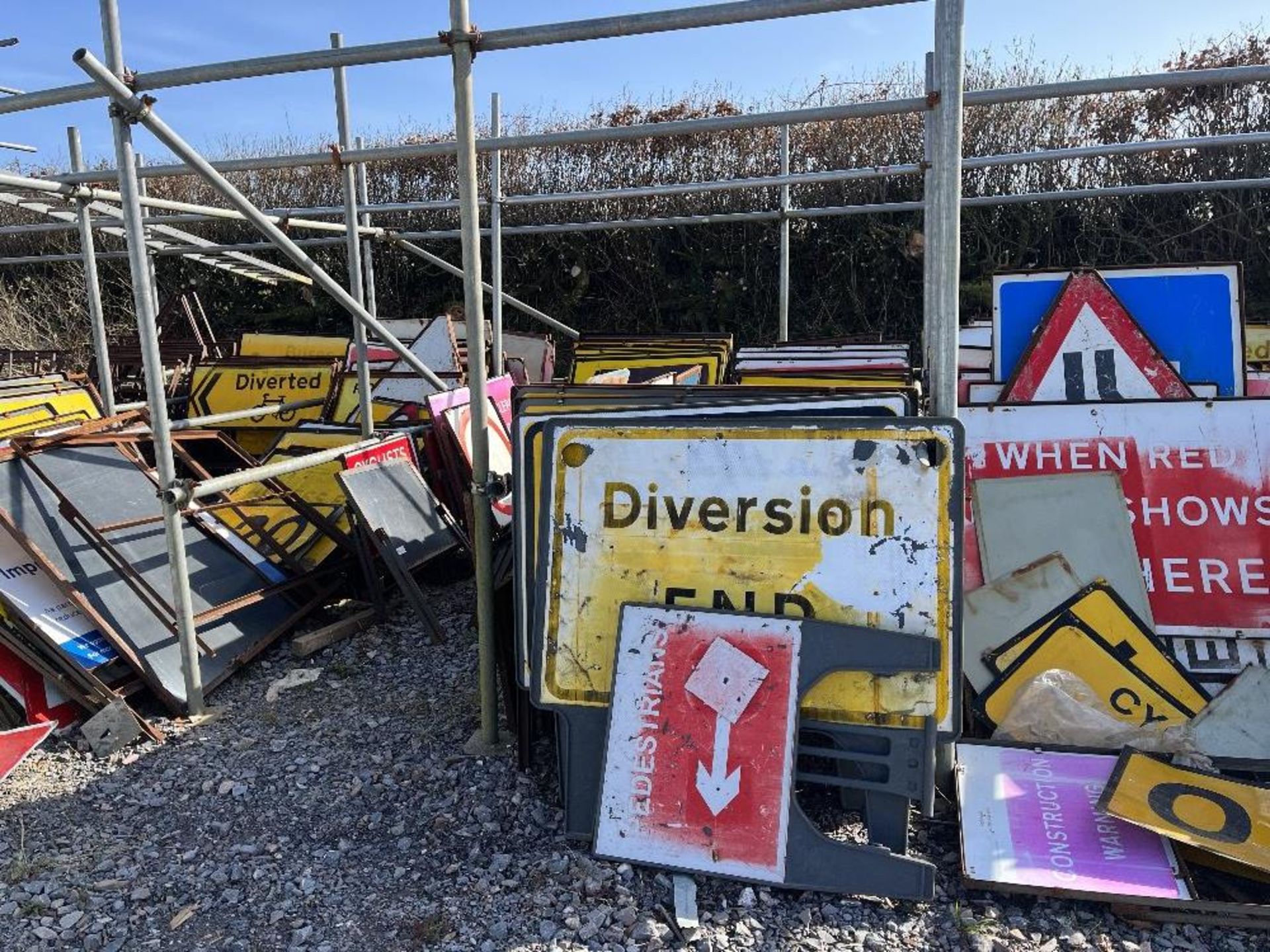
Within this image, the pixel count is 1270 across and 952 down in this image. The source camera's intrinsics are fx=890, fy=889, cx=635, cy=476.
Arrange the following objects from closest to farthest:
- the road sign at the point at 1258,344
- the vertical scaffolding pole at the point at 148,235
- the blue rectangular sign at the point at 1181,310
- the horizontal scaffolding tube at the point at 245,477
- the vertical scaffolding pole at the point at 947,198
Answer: the vertical scaffolding pole at the point at 947,198 → the horizontal scaffolding tube at the point at 245,477 → the vertical scaffolding pole at the point at 148,235 → the blue rectangular sign at the point at 1181,310 → the road sign at the point at 1258,344

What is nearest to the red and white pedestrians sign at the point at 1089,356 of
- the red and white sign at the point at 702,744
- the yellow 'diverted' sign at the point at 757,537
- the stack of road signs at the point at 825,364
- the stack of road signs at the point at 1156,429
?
the stack of road signs at the point at 1156,429

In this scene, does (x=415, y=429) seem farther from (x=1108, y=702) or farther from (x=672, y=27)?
(x=1108, y=702)

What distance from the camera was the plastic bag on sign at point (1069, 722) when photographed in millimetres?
2740

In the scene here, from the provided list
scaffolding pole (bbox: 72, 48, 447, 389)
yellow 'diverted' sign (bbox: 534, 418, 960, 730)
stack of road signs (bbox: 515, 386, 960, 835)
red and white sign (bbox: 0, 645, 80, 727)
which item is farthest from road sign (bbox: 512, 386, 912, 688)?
red and white sign (bbox: 0, 645, 80, 727)

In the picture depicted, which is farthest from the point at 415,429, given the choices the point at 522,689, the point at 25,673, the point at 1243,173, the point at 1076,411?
the point at 1243,173

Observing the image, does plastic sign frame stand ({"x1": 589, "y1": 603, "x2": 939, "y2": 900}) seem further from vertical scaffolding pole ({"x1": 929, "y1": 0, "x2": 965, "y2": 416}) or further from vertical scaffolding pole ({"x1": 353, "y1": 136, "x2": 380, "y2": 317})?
vertical scaffolding pole ({"x1": 353, "y1": 136, "x2": 380, "y2": 317})

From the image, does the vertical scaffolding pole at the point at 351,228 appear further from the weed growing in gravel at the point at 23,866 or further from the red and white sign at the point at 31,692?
the weed growing in gravel at the point at 23,866

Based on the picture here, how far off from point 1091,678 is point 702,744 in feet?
5.06

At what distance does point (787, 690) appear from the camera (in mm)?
2326

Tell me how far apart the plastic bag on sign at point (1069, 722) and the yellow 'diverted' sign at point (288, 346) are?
7.19 metres

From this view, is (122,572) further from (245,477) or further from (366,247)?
(366,247)

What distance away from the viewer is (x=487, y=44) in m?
2.88

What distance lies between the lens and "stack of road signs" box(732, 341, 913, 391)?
188 inches

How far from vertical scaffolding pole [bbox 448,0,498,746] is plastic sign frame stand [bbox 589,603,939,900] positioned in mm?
747
